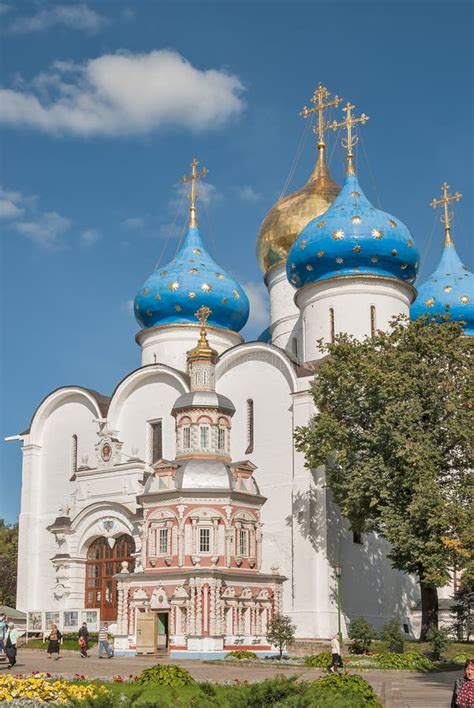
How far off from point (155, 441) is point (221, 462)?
442 centimetres

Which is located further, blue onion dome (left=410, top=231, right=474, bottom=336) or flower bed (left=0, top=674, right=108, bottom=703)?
blue onion dome (left=410, top=231, right=474, bottom=336)

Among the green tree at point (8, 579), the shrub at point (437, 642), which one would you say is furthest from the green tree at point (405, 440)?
the green tree at point (8, 579)

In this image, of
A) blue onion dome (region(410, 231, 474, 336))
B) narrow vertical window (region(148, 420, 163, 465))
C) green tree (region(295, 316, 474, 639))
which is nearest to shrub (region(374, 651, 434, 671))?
green tree (region(295, 316, 474, 639))

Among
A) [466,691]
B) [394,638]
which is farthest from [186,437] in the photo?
[466,691]

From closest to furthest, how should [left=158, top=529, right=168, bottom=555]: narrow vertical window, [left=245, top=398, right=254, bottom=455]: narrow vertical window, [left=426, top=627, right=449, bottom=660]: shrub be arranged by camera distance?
[left=426, top=627, right=449, bottom=660]: shrub, [left=158, top=529, right=168, bottom=555]: narrow vertical window, [left=245, top=398, right=254, bottom=455]: narrow vertical window

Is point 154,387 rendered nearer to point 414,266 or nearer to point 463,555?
point 414,266

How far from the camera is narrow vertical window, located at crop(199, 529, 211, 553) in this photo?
23.0 m

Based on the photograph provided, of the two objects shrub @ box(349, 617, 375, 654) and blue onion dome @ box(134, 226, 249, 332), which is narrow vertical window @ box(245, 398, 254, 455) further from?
shrub @ box(349, 617, 375, 654)

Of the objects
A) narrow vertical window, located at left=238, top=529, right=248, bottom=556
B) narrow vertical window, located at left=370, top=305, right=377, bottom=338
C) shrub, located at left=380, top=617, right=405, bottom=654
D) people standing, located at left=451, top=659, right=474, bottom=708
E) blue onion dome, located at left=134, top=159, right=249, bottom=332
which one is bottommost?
shrub, located at left=380, top=617, right=405, bottom=654

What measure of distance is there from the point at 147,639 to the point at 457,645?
698 cm

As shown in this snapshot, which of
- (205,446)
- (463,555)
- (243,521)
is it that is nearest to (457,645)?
(463,555)

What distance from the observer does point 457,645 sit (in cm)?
2092

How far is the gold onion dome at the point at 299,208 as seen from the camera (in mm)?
32406

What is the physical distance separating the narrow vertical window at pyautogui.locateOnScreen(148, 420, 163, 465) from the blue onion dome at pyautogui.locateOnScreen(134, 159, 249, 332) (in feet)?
12.5
